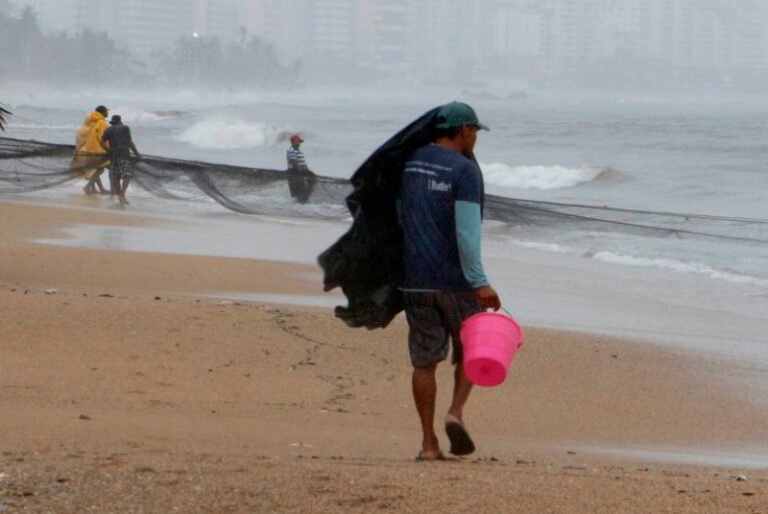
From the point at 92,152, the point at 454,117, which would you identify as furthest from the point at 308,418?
the point at 92,152

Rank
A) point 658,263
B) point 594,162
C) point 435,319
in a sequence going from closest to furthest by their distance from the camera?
point 435,319 → point 658,263 → point 594,162

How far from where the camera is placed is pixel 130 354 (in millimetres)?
7895

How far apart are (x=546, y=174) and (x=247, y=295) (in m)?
27.1

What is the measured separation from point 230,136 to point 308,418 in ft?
170

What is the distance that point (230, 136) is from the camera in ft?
191

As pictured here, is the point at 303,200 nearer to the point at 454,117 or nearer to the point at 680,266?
the point at 680,266

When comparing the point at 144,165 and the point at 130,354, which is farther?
the point at 144,165

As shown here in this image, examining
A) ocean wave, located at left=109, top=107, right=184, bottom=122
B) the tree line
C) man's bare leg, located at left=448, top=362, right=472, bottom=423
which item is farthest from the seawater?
the tree line

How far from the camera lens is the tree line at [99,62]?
6427 inches

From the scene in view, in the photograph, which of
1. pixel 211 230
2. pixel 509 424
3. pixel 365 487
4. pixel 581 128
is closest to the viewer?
pixel 365 487

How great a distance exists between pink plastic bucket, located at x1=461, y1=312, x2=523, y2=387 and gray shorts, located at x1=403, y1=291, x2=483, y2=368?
125 mm

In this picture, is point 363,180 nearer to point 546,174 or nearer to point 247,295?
point 247,295

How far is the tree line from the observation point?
16325cm

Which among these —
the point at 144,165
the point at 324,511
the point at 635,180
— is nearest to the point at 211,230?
the point at 144,165
